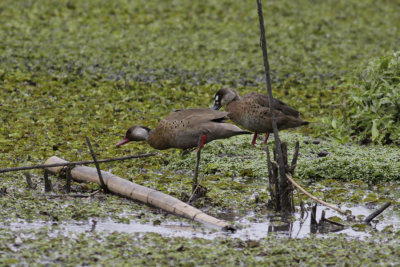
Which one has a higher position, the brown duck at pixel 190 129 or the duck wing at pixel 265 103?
the duck wing at pixel 265 103

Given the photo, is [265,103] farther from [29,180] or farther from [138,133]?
[29,180]

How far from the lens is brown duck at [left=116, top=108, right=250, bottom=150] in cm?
933

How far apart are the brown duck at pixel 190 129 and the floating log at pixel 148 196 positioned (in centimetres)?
146

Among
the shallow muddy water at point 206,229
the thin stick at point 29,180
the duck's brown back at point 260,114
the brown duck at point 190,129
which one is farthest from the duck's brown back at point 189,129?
the shallow muddy water at point 206,229

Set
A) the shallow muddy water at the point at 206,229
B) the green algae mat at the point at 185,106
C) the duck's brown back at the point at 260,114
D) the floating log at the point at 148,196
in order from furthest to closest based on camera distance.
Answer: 1. the duck's brown back at the point at 260,114
2. the floating log at the point at 148,196
3. the shallow muddy water at the point at 206,229
4. the green algae mat at the point at 185,106

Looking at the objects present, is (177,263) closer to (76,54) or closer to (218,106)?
(218,106)

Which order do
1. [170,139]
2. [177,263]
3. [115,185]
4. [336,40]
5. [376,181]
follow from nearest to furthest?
[177,263], [115,185], [376,181], [170,139], [336,40]

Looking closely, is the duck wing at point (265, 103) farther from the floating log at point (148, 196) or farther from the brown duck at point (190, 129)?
the floating log at point (148, 196)

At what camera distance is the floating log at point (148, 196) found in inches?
260

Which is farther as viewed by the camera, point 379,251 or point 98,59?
point 98,59

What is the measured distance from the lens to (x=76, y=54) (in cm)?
1530

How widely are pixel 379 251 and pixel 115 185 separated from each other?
9.86 feet

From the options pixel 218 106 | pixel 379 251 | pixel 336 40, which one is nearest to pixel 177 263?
pixel 379 251

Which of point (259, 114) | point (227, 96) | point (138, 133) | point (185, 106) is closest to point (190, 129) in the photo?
point (138, 133)
